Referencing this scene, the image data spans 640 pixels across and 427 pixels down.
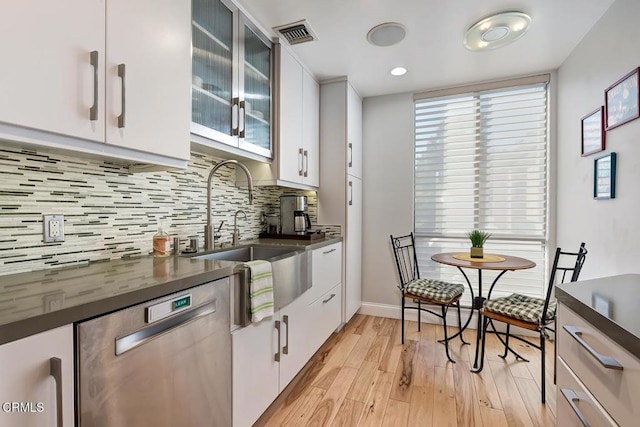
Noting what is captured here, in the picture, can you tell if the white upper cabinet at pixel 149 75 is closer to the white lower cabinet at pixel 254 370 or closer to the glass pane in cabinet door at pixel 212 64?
the glass pane in cabinet door at pixel 212 64

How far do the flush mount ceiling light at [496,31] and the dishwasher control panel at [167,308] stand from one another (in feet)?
7.69

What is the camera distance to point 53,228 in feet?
3.88

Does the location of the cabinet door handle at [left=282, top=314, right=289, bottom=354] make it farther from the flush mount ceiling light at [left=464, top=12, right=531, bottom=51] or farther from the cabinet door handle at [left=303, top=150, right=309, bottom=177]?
the flush mount ceiling light at [left=464, top=12, right=531, bottom=51]

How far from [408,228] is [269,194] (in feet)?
4.91

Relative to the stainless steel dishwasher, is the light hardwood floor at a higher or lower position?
lower

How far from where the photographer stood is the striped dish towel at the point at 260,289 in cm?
134

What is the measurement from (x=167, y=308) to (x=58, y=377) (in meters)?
0.31

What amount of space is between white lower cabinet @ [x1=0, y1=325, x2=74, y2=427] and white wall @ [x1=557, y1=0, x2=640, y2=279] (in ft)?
8.01

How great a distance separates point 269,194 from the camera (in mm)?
2809

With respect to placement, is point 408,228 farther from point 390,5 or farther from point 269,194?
point 390,5

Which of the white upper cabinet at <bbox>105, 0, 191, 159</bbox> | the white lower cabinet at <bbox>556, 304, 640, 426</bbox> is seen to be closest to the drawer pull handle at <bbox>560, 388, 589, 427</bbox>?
the white lower cabinet at <bbox>556, 304, 640, 426</bbox>

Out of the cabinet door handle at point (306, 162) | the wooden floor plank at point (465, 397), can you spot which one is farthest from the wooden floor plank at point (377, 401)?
the cabinet door handle at point (306, 162)

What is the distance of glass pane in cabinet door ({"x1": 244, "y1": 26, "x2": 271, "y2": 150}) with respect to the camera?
1908 mm

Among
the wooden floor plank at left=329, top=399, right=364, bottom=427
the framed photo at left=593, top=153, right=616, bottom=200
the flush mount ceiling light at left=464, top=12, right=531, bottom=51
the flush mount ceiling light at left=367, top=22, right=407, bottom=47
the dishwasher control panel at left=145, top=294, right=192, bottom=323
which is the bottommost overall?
the wooden floor plank at left=329, top=399, right=364, bottom=427
